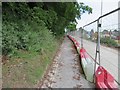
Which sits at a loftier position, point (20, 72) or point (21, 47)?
point (21, 47)

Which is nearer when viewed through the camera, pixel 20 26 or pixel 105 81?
pixel 105 81

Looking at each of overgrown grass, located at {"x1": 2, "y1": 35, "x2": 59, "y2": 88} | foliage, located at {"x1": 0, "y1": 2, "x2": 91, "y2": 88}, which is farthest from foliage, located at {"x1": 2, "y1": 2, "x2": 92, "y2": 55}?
overgrown grass, located at {"x1": 2, "y1": 35, "x2": 59, "y2": 88}

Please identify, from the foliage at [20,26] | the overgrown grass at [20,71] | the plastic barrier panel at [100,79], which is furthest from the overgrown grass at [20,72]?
the plastic barrier panel at [100,79]

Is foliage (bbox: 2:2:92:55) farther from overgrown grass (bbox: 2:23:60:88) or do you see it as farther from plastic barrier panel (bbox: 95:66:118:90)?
plastic barrier panel (bbox: 95:66:118:90)

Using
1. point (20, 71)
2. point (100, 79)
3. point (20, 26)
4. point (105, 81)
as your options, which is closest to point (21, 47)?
point (20, 26)

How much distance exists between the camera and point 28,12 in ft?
29.0

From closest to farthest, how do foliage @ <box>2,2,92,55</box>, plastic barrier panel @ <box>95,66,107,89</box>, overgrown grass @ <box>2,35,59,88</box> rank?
1. overgrown grass @ <box>2,35,59,88</box>
2. plastic barrier panel @ <box>95,66,107,89</box>
3. foliage @ <box>2,2,92,55</box>

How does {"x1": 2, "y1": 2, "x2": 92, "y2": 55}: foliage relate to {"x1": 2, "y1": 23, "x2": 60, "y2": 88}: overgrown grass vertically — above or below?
above

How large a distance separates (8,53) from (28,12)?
11.7 feet

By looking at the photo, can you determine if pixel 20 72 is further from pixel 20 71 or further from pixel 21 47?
pixel 21 47

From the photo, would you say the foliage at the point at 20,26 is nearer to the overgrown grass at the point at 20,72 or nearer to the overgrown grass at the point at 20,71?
the overgrown grass at the point at 20,71

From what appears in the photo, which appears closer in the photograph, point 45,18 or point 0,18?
point 0,18

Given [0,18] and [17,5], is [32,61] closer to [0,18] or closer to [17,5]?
[0,18]

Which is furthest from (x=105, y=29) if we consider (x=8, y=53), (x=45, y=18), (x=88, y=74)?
(x=45, y=18)
